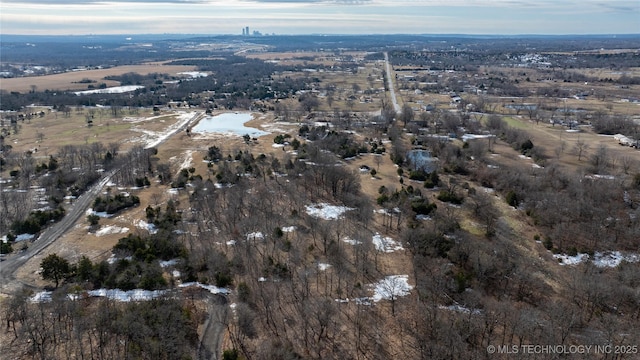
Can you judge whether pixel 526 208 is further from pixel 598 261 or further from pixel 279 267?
pixel 279 267

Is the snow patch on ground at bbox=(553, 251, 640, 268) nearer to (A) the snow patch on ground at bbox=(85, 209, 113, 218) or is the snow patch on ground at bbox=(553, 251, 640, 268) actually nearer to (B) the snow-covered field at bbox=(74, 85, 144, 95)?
(A) the snow patch on ground at bbox=(85, 209, 113, 218)

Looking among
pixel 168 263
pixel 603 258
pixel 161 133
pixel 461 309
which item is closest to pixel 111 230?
pixel 168 263

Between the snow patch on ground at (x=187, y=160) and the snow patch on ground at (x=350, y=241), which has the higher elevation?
the snow patch on ground at (x=187, y=160)

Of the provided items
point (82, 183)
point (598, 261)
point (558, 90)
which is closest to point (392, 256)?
point (598, 261)

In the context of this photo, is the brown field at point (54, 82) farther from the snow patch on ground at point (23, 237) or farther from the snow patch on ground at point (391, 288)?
the snow patch on ground at point (391, 288)

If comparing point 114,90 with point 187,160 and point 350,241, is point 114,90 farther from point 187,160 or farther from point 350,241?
point 350,241

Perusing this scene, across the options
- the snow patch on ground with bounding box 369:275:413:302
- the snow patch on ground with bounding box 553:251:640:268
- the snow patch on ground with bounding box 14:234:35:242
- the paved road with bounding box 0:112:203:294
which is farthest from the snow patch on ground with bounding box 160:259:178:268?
the snow patch on ground with bounding box 553:251:640:268

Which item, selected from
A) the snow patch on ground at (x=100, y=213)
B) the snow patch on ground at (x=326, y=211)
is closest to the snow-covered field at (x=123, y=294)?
the snow patch on ground at (x=100, y=213)
